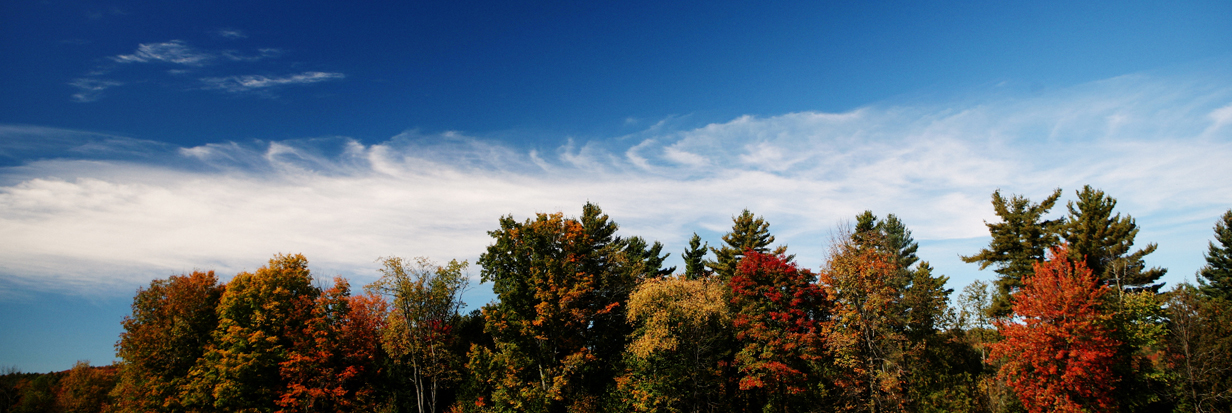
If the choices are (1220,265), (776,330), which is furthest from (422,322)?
(1220,265)

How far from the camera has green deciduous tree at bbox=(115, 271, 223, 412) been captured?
40.4 meters

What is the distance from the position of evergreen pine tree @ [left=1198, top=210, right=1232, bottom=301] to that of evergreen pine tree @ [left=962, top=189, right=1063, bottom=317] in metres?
18.3

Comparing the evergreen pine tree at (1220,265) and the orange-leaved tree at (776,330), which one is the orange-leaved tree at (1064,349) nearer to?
the orange-leaved tree at (776,330)

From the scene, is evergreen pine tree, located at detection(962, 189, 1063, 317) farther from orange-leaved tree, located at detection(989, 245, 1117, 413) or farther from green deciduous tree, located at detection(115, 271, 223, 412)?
green deciduous tree, located at detection(115, 271, 223, 412)

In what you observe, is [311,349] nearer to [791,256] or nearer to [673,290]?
[673,290]

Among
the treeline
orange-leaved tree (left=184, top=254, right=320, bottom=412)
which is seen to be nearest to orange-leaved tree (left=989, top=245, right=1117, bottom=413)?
the treeline

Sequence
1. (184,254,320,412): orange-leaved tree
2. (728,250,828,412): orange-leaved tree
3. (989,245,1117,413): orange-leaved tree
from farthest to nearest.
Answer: (184,254,320,412): orange-leaved tree, (728,250,828,412): orange-leaved tree, (989,245,1117,413): orange-leaved tree

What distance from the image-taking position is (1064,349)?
31.7m

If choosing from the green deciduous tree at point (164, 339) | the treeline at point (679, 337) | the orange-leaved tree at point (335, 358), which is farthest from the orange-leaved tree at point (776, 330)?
the green deciduous tree at point (164, 339)

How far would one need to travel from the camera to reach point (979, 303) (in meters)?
57.0

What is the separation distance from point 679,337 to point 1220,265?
50531 mm

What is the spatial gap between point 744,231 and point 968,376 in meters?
20.0

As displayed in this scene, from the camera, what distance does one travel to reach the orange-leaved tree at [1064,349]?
31.2 metres

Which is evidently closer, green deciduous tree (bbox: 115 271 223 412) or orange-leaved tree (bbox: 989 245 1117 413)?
orange-leaved tree (bbox: 989 245 1117 413)
